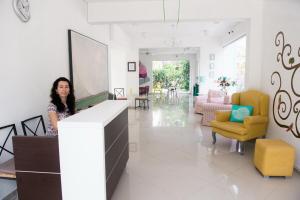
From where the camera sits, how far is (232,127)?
3.93 m

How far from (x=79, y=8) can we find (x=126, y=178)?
10.7ft

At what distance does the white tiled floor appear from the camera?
262 centimetres

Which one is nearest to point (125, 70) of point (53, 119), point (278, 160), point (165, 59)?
point (53, 119)

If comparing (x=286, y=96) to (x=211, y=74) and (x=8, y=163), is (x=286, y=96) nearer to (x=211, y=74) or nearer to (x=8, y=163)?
(x=8, y=163)

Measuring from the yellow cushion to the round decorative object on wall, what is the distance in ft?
11.8

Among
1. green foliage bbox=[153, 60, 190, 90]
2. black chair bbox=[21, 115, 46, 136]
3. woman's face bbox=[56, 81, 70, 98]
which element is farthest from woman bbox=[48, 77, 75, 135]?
green foliage bbox=[153, 60, 190, 90]

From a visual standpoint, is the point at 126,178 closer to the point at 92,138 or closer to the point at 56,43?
the point at 92,138

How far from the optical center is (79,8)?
163 inches

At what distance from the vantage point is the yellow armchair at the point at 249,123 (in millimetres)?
3788

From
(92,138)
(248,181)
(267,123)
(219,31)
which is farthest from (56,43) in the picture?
(219,31)

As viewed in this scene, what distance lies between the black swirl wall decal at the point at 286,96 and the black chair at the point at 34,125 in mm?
3687

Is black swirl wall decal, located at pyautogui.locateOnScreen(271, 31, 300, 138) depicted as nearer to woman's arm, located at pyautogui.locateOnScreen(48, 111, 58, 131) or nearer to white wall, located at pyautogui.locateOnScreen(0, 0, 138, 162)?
woman's arm, located at pyautogui.locateOnScreen(48, 111, 58, 131)

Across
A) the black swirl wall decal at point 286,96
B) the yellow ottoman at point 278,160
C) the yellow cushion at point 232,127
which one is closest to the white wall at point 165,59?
the yellow cushion at point 232,127

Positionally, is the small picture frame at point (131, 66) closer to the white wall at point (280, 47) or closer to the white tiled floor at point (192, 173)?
the white tiled floor at point (192, 173)
